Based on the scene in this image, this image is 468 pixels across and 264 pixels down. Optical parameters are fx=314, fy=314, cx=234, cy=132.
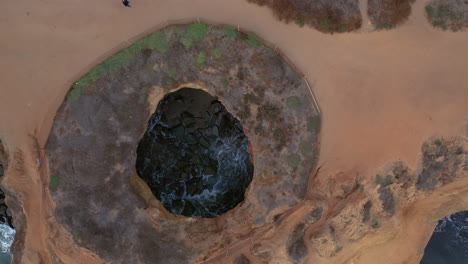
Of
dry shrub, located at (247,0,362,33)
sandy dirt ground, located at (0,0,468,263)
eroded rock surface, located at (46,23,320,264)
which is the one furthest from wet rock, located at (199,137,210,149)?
dry shrub, located at (247,0,362,33)

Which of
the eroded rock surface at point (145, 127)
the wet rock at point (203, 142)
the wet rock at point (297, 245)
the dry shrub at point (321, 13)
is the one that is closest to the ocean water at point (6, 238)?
the eroded rock surface at point (145, 127)

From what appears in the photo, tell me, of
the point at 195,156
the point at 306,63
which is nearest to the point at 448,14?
the point at 306,63

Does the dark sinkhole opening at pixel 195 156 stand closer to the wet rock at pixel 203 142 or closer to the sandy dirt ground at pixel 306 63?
the wet rock at pixel 203 142

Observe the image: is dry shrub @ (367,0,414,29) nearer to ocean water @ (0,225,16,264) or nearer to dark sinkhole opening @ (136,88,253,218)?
dark sinkhole opening @ (136,88,253,218)

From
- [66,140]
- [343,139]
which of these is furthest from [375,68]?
[66,140]

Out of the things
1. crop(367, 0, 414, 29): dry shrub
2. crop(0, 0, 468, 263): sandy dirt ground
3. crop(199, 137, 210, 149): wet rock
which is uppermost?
crop(367, 0, 414, 29): dry shrub

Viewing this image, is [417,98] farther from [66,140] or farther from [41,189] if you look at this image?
[41,189]
